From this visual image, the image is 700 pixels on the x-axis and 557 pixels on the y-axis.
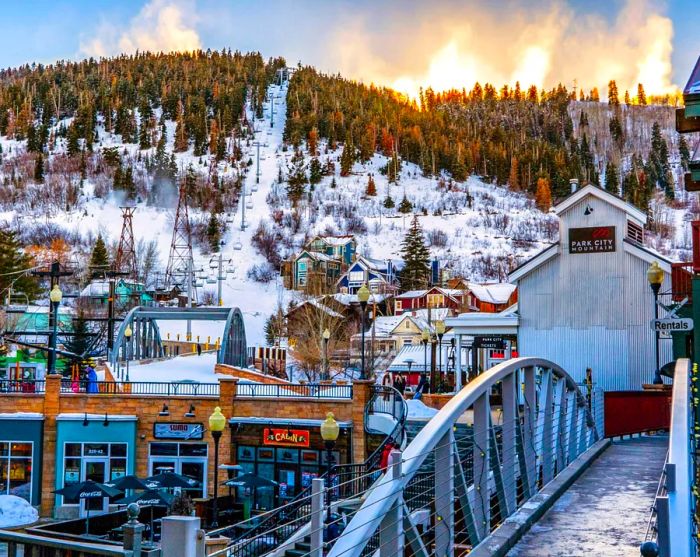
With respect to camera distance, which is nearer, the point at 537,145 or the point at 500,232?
the point at 500,232

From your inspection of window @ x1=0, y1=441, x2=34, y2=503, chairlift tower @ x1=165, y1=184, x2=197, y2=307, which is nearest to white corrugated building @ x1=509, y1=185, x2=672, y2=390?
window @ x1=0, y1=441, x2=34, y2=503

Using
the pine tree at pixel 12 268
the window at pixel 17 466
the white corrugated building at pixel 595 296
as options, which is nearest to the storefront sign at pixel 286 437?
the white corrugated building at pixel 595 296

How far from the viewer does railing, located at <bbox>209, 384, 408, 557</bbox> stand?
1769cm

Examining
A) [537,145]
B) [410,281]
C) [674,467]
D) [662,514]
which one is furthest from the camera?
[537,145]

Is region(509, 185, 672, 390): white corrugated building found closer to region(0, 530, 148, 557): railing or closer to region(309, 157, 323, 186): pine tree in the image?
region(0, 530, 148, 557): railing

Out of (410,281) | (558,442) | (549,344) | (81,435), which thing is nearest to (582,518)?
(558,442)

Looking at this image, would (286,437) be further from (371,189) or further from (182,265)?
(371,189)

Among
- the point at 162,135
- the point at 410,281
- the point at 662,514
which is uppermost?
the point at 162,135

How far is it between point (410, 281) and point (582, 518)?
86917 millimetres

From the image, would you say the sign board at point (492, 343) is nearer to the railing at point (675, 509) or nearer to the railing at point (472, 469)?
the railing at point (472, 469)

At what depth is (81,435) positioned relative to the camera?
28812mm

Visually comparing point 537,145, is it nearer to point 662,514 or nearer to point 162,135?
point 162,135

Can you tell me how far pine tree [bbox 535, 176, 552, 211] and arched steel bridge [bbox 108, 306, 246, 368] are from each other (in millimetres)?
116634

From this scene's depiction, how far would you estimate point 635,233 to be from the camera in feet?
88.7
